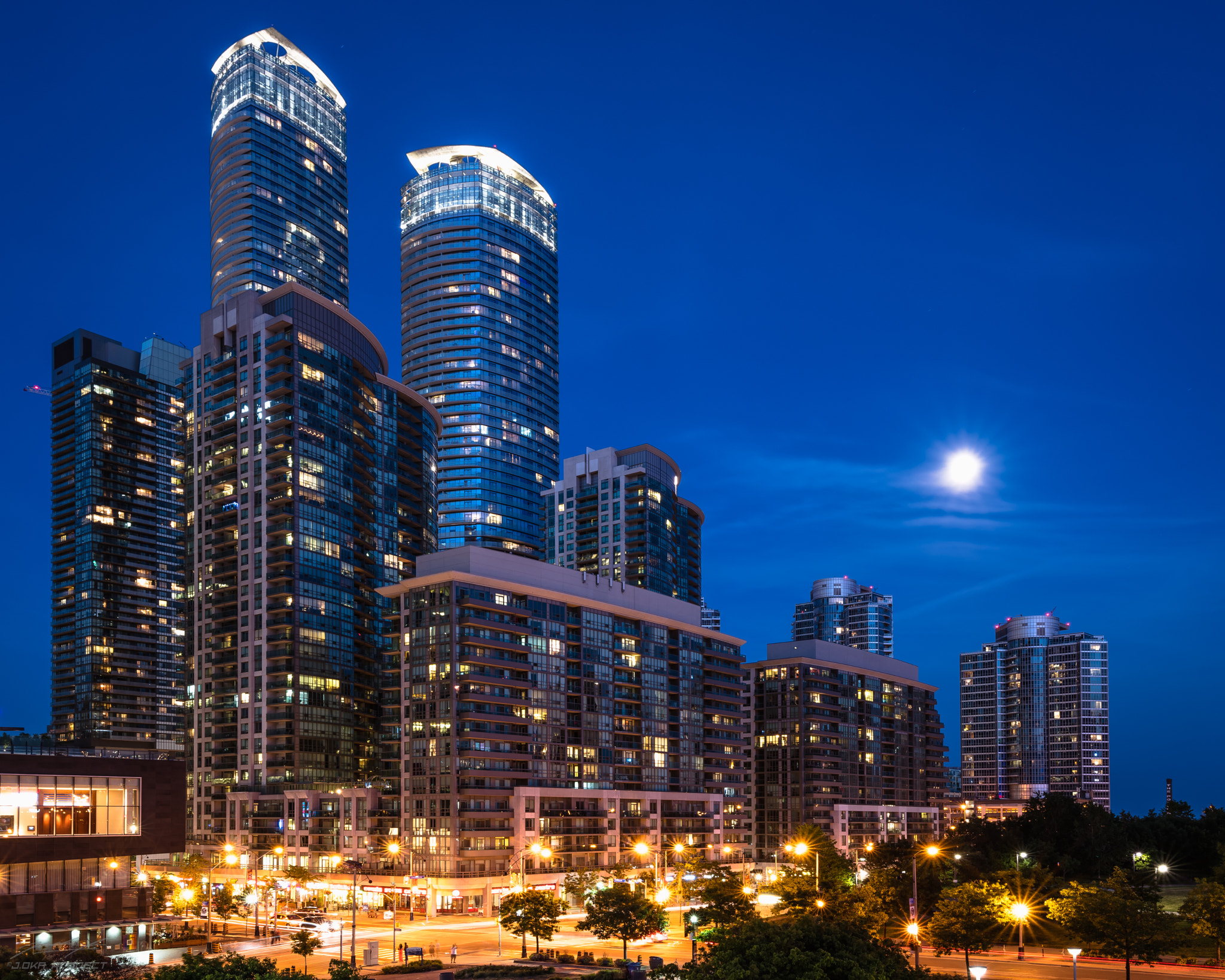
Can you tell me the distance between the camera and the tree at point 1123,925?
85125 millimetres

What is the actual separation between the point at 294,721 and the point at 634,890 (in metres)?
111

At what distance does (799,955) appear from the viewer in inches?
2175

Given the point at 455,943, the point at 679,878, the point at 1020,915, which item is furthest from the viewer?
the point at 679,878

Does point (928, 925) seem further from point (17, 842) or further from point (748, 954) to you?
point (17, 842)

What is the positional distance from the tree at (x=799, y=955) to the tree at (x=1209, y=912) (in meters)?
44.1

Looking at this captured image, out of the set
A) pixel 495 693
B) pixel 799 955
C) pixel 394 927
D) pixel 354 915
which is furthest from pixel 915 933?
pixel 495 693

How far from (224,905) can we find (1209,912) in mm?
96379

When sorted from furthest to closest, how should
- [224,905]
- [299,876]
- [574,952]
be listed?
1. [299,876]
2. [224,905]
3. [574,952]

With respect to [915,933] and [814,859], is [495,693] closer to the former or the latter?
[814,859]

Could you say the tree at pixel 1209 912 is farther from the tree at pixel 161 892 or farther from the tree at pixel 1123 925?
the tree at pixel 161 892

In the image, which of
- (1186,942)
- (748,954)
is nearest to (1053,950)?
(1186,942)

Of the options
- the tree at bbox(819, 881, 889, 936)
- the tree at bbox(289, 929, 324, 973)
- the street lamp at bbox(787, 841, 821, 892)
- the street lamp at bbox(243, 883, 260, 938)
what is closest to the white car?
the street lamp at bbox(243, 883, 260, 938)

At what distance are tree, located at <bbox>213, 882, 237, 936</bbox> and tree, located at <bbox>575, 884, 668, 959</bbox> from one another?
4733 cm

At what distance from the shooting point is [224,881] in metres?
177
